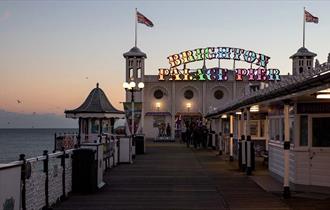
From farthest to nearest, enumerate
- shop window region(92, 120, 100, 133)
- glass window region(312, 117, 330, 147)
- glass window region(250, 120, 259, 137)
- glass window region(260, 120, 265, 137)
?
shop window region(92, 120, 100, 133) → glass window region(250, 120, 259, 137) → glass window region(260, 120, 265, 137) → glass window region(312, 117, 330, 147)

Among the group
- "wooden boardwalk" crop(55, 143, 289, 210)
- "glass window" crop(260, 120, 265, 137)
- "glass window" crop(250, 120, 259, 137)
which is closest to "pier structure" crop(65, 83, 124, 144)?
"glass window" crop(250, 120, 259, 137)

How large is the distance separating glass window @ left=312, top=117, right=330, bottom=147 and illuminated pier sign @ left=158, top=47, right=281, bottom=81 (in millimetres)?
52989

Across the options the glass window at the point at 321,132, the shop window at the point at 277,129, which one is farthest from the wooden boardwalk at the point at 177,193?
the glass window at the point at 321,132

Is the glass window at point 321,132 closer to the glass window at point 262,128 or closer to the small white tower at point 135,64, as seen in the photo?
the glass window at point 262,128

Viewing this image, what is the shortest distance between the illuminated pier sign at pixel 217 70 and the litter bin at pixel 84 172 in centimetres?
5465

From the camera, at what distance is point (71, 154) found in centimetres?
1517

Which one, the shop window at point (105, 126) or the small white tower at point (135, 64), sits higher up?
the small white tower at point (135, 64)

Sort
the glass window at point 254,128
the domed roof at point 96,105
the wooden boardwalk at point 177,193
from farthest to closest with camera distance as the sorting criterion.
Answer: the domed roof at point 96,105 < the glass window at point 254,128 < the wooden boardwalk at point 177,193

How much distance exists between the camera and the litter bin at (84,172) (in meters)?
15.1

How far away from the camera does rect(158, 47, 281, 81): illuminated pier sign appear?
231 ft

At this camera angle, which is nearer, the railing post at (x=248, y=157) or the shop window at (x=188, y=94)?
the railing post at (x=248, y=157)

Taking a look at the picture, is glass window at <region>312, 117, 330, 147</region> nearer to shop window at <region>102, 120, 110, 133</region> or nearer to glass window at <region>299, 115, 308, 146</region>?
glass window at <region>299, 115, 308, 146</region>

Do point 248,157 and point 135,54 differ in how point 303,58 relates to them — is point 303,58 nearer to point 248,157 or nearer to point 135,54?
point 135,54

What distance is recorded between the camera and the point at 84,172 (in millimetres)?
15156
